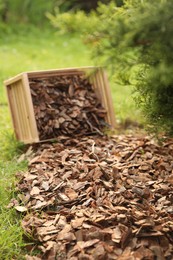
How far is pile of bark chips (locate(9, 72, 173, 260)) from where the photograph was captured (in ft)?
7.82

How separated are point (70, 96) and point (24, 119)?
0.48 metres

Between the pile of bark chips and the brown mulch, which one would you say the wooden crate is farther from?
the brown mulch

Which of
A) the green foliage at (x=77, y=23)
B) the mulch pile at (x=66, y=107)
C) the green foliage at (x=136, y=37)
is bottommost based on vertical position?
A: the mulch pile at (x=66, y=107)

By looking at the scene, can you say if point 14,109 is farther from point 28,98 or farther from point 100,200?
point 100,200

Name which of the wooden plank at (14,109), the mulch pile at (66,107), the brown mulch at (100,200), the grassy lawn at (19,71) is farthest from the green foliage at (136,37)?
the wooden plank at (14,109)

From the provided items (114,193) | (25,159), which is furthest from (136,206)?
(25,159)

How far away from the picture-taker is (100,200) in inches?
108

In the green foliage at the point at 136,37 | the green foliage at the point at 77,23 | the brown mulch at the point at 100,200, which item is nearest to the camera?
the green foliage at the point at 136,37

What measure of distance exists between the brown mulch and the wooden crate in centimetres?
25

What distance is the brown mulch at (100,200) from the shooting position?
237 centimetres

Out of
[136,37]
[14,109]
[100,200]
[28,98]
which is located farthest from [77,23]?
[14,109]

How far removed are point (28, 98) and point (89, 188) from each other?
3.91ft

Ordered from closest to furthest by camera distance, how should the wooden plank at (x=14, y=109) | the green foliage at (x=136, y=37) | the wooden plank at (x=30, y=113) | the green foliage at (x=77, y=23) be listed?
1. the green foliage at (x=136, y=37)
2. the green foliage at (x=77, y=23)
3. the wooden plank at (x=30, y=113)
4. the wooden plank at (x=14, y=109)

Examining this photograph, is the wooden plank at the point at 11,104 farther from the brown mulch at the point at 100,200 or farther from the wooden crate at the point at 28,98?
the brown mulch at the point at 100,200
